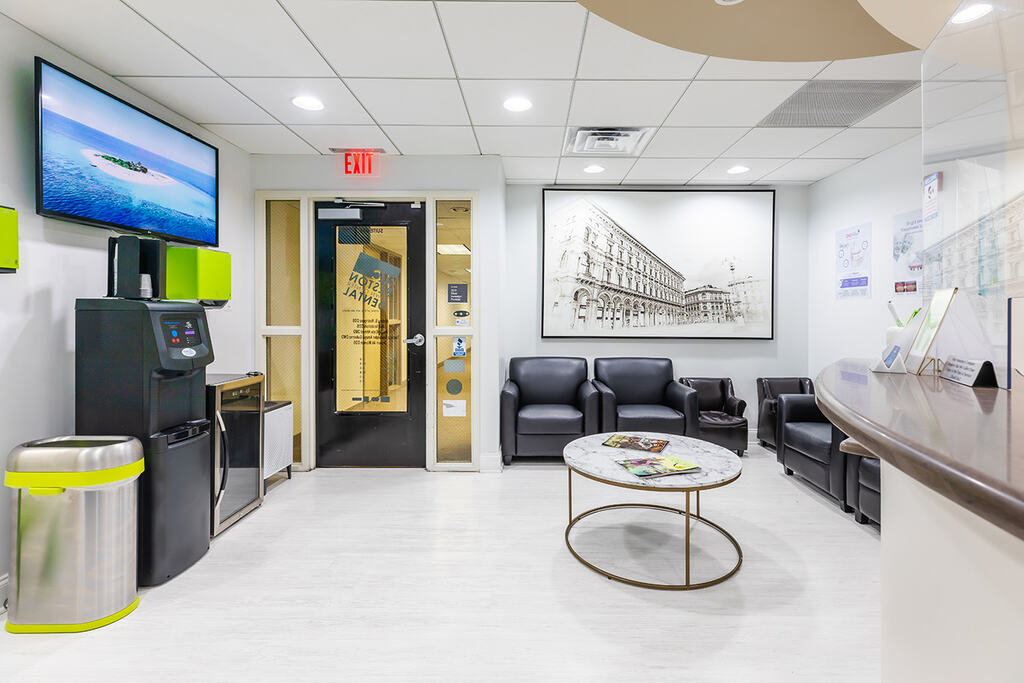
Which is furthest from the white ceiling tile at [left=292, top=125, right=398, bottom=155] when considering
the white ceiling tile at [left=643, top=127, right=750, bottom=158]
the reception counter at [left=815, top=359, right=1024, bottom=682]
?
the reception counter at [left=815, top=359, right=1024, bottom=682]

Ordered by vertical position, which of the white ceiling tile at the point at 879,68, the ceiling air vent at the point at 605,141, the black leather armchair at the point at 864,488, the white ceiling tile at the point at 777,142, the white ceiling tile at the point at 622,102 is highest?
the white ceiling tile at the point at 777,142

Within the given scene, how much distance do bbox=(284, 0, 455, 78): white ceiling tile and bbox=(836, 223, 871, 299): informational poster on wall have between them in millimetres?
3659

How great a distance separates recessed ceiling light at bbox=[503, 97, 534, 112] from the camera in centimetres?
301

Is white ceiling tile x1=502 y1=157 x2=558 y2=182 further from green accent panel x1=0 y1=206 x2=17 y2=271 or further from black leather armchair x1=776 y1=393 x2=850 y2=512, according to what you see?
green accent panel x1=0 y1=206 x2=17 y2=271

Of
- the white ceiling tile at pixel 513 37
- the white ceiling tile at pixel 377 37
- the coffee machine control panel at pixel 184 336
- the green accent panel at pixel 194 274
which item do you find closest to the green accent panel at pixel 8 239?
the coffee machine control panel at pixel 184 336

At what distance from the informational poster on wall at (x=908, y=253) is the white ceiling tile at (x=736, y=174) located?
1030 millimetres

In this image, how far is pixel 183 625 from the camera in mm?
2070

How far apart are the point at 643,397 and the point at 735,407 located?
33.5 inches

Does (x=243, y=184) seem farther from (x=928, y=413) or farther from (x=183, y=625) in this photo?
(x=928, y=413)

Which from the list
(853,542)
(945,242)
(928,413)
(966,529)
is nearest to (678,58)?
(945,242)

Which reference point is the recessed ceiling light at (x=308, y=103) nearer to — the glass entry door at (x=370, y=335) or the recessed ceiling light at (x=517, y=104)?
the glass entry door at (x=370, y=335)

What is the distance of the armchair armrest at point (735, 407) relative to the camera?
15.1ft

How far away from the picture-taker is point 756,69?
102 inches

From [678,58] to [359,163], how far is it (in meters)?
2.64
